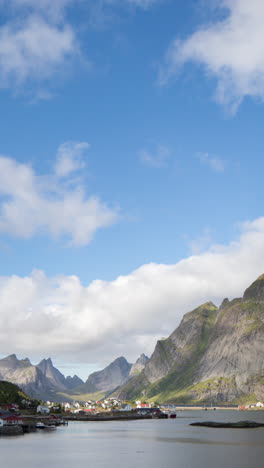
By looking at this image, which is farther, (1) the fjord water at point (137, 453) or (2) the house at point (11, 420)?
(2) the house at point (11, 420)

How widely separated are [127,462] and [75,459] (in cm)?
1126

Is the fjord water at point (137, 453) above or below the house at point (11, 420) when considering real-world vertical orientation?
below

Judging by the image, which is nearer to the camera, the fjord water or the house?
the fjord water

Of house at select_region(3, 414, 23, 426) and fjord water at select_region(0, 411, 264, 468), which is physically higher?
house at select_region(3, 414, 23, 426)

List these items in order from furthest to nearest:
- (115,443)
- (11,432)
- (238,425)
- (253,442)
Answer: (238,425) < (11,432) < (115,443) < (253,442)

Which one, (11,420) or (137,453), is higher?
(11,420)

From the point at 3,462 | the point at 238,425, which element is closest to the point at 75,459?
the point at 3,462

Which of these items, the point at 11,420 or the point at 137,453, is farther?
the point at 11,420

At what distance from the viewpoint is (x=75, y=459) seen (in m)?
90.8

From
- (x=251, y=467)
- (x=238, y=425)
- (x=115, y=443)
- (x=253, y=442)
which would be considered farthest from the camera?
(x=238, y=425)

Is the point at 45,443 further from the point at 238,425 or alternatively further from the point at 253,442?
the point at 238,425

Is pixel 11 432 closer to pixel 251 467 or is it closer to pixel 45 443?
pixel 45 443

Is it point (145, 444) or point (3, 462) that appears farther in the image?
point (145, 444)

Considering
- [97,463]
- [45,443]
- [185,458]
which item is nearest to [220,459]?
[185,458]
